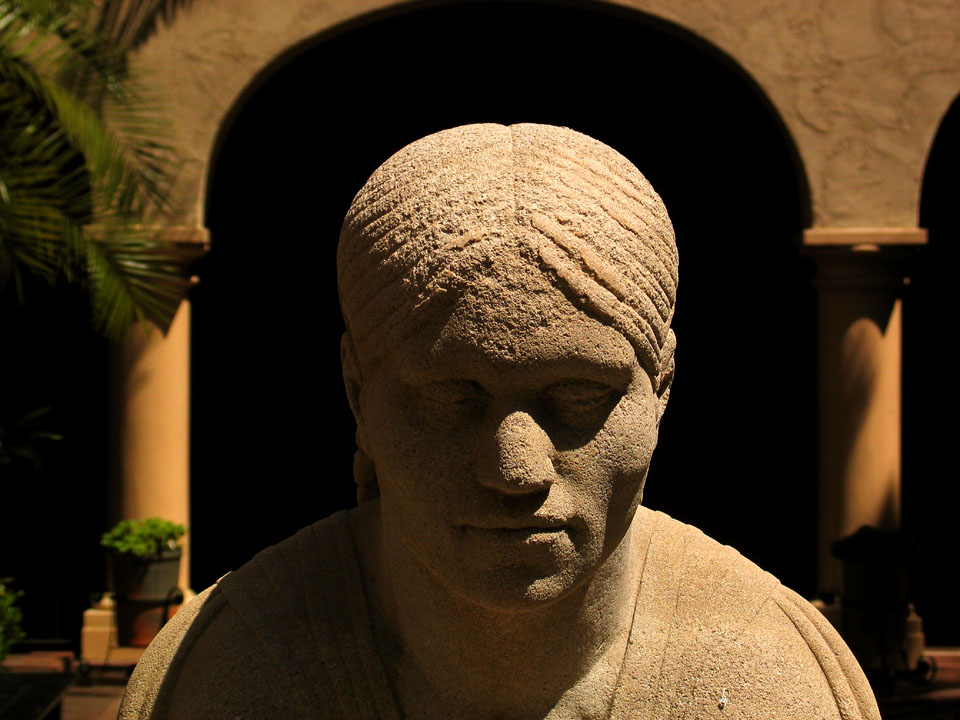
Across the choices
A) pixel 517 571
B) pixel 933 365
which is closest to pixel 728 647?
pixel 517 571

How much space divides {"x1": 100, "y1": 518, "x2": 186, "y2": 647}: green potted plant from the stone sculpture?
4972mm

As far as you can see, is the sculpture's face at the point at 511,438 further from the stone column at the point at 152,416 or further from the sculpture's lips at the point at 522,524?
the stone column at the point at 152,416

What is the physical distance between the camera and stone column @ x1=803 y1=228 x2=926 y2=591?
23.6 ft

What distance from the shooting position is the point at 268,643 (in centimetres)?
202

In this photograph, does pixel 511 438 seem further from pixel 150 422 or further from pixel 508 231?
pixel 150 422

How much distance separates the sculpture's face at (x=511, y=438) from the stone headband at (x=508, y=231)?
3 centimetres

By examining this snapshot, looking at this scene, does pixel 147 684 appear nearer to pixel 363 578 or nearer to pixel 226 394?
pixel 363 578

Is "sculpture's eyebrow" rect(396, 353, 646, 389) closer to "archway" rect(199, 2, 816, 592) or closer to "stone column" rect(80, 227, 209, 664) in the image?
"stone column" rect(80, 227, 209, 664)

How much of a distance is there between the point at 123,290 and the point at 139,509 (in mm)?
1440

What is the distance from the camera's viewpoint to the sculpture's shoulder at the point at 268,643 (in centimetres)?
197

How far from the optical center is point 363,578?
2150 millimetres

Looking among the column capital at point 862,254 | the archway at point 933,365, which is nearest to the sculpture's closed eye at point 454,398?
the column capital at point 862,254

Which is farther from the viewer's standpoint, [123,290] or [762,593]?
[123,290]

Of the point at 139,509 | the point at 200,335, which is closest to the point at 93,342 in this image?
the point at 200,335
